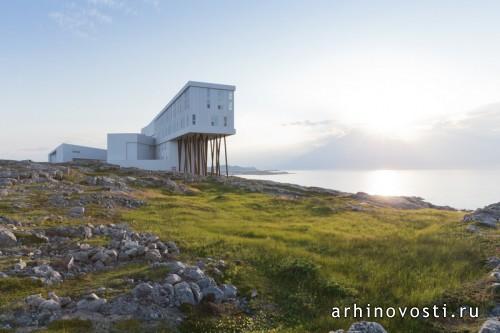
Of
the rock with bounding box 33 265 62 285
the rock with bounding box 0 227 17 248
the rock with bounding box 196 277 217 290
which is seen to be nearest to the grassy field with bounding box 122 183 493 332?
the rock with bounding box 196 277 217 290

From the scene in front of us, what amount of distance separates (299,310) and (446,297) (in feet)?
13.5

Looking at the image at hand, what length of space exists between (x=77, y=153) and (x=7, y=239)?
84.1 metres

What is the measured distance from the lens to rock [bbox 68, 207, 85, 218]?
21895 mm

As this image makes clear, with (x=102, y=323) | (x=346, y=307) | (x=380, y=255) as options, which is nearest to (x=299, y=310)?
(x=346, y=307)

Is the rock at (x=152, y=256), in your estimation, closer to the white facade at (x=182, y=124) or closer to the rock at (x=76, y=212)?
the rock at (x=76, y=212)

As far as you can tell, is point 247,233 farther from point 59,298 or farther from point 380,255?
point 59,298

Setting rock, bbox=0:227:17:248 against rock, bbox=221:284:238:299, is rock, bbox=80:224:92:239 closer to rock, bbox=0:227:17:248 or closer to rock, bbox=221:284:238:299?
rock, bbox=0:227:17:248

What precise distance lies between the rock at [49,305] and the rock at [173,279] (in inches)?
113

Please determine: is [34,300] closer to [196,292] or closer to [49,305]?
[49,305]

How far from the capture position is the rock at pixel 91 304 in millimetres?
9195

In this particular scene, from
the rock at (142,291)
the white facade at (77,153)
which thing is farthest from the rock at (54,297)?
the white facade at (77,153)

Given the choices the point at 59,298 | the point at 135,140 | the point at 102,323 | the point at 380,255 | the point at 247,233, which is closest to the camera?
the point at 102,323

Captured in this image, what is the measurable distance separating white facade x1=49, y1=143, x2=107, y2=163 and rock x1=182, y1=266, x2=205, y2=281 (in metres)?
88.0

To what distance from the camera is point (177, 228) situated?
19.6 meters
